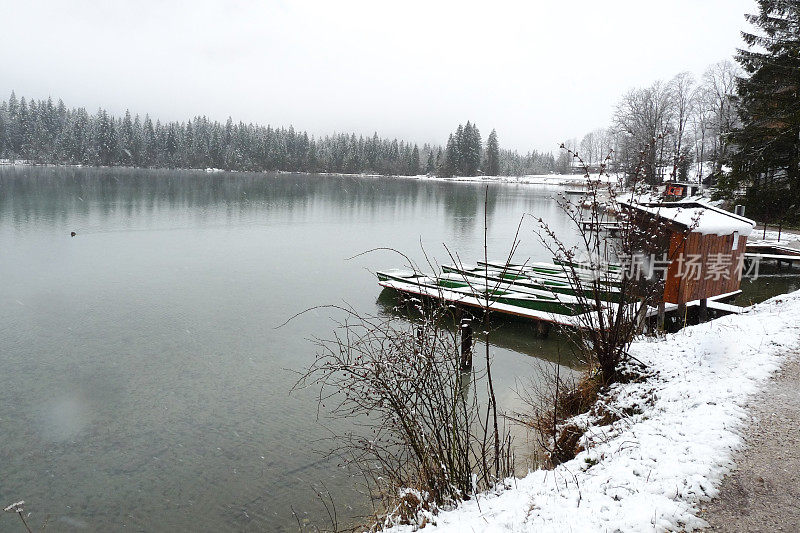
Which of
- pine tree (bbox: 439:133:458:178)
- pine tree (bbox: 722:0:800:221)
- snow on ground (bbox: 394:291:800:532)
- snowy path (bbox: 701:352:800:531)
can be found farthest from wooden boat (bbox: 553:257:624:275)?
pine tree (bbox: 439:133:458:178)

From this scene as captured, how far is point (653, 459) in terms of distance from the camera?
411 centimetres

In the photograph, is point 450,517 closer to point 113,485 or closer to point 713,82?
point 113,485

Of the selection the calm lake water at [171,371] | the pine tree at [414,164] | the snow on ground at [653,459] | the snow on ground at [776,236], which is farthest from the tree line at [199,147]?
the snow on ground at [653,459]

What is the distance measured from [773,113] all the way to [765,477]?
817 inches

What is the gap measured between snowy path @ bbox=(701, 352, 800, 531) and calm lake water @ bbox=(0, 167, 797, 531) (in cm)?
399

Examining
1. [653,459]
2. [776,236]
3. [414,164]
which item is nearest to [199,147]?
[414,164]

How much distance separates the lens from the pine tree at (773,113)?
18.7 metres

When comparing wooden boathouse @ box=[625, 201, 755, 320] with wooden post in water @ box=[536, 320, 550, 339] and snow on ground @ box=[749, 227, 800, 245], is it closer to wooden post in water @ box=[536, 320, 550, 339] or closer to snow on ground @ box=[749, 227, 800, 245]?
wooden post in water @ box=[536, 320, 550, 339]

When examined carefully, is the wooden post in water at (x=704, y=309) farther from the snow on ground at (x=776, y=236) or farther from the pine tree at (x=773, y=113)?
the snow on ground at (x=776, y=236)

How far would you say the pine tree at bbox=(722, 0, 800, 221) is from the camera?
61.4 ft

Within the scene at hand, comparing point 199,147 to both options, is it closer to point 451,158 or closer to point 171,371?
point 451,158

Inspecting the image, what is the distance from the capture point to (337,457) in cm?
714

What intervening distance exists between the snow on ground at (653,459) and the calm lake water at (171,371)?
2855mm

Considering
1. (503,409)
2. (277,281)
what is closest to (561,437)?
(503,409)
